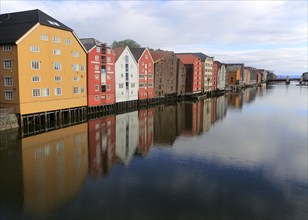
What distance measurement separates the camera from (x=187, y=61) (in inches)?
3620

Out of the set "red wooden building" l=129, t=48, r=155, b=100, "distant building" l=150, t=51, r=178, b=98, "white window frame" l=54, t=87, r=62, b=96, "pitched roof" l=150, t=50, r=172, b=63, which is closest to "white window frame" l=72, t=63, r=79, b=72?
"white window frame" l=54, t=87, r=62, b=96

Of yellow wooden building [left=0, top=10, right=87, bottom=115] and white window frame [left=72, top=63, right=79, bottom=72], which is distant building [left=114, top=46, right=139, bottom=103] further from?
yellow wooden building [left=0, top=10, right=87, bottom=115]

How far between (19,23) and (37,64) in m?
6.83

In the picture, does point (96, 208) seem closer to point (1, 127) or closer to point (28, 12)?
point (1, 127)

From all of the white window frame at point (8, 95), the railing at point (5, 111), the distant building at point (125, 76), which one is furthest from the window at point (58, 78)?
the distant building at point (125, 76)

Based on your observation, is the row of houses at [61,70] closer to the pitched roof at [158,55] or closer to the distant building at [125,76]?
the distant building at [125,76]

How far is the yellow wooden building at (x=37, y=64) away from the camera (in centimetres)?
3519

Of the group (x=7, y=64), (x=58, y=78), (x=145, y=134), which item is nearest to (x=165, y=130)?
(x=145, y=134)

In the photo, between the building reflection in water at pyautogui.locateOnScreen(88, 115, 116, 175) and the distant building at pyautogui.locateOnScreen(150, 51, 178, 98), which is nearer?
the building reflection in water at pyautogui.locateOnScreen(88, 115, 116, 175)

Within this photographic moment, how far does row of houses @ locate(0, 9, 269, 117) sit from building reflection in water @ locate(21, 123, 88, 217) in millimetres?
7830

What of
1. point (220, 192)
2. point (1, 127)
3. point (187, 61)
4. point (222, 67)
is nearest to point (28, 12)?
point (1, 127)

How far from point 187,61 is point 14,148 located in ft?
238

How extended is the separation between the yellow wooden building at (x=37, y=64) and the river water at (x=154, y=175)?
646 cm

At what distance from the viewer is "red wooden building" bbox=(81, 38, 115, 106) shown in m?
49.1
